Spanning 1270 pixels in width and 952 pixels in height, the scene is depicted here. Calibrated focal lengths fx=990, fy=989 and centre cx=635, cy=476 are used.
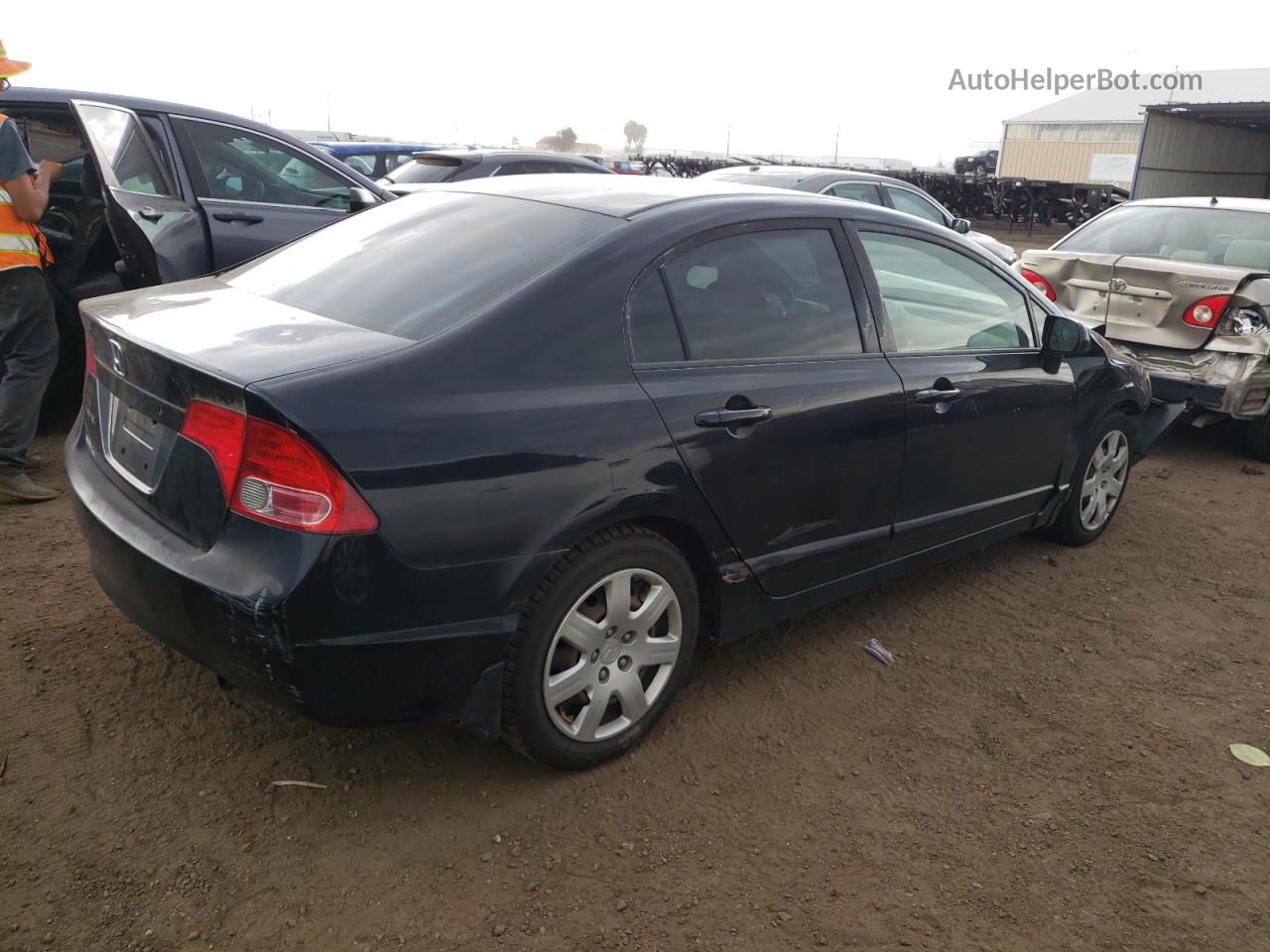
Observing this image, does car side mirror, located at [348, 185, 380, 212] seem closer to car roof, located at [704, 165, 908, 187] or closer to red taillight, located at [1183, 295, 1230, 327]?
car roof, located at [704, 165, 908, 187]

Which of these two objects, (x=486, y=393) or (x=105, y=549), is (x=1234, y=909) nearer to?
(x=486, y=393)

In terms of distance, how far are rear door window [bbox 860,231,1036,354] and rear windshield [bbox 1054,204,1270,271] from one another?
3.42 meters

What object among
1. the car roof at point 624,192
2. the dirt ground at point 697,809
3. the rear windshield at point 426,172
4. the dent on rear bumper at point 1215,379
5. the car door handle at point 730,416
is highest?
the car roof at point 624,192

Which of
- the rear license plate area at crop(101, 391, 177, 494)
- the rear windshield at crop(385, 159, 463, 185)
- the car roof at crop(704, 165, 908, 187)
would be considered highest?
the car roof at crop(704, 165, 908, 187)

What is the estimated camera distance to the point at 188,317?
8.96 feet

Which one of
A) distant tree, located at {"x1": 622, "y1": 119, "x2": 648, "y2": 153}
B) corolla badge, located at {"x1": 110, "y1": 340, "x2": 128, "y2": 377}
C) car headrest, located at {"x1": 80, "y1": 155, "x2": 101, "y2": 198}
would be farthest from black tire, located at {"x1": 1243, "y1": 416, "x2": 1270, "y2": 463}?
distant tree, located at {"x1": 622, "y1": 119, "x2": 648, "y2": 153}

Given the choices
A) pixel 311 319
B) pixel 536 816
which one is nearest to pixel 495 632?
pixel 536 816

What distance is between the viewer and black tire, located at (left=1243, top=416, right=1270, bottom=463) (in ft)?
20.9

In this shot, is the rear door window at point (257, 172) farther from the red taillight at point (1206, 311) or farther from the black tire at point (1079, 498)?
the red taillight at point (1206, 311)

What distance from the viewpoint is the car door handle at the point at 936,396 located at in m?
3.45

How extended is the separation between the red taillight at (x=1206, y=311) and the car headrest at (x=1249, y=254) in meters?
0.72

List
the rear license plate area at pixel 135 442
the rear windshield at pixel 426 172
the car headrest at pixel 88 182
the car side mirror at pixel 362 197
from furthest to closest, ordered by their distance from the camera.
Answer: the rear windshield at pixel 426 172
the car side mirror at pixel 362 197
the car headrest at pixel 88 182
the rear license plate area at pixel 135 442

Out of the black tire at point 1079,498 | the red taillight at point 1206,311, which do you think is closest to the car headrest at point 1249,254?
the red taillight at point 1206,311

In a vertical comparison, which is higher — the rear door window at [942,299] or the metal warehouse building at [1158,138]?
the metal warehouse building at [1158,138]
